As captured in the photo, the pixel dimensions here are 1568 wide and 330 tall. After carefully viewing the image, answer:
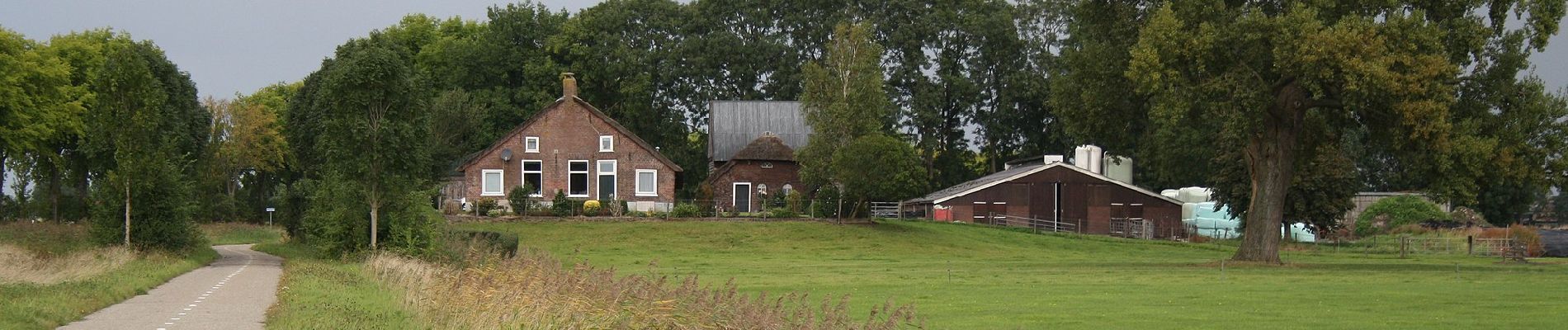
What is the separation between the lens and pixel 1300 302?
2730cm

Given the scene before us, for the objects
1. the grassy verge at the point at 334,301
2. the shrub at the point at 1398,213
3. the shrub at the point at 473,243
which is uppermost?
the shrub at the point at 1398,213

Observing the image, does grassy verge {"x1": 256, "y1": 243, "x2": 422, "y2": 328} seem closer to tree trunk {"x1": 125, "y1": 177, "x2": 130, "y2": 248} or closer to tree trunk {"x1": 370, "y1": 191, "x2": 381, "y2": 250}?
tree trunk {"x1": 370, "y1": 191, "x2": 381, "y2": 250}

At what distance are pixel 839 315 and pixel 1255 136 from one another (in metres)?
27.4

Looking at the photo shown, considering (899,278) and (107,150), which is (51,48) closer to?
(107,150)

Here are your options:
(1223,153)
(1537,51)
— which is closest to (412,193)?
(1537,51)

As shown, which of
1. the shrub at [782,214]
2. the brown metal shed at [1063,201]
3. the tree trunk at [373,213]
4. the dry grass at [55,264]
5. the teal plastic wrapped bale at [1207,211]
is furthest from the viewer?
the teal plastic wrapped bale at [1207,211]

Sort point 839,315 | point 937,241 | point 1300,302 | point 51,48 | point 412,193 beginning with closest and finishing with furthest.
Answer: point 839,315
point 1300,302
point 412,193
point 937,241
point 51,48

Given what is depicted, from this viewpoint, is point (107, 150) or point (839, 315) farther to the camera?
point (107, 150)

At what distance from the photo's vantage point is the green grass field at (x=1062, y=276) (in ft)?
81.0

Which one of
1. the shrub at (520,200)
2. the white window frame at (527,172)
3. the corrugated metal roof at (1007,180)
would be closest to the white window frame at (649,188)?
the white window frame at (527,172)

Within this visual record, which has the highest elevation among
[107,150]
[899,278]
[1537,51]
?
[1537,51]

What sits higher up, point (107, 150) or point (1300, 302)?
point (107, 150)

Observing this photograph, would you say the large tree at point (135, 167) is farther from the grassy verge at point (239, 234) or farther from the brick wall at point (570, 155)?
the brick wall at point (570, 155)

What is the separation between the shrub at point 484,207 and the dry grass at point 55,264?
80.8 ft
